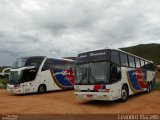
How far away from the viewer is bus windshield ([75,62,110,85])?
538 inches

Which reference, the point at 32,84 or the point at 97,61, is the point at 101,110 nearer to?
the point at 97,61

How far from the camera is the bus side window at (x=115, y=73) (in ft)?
45.5

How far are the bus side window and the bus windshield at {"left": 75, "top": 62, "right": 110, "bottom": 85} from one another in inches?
14.9

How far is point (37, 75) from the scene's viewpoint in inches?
872

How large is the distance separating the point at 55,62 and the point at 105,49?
10511 millimetres

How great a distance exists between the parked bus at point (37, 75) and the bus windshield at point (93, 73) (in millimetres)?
4784

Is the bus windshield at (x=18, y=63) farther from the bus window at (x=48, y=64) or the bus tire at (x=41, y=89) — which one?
the bus tire at (x=41, y=89)

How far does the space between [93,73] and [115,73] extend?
1238 mm

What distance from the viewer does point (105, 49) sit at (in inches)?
571

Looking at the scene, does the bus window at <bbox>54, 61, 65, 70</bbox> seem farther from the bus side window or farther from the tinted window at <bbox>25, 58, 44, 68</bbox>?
the bus side window

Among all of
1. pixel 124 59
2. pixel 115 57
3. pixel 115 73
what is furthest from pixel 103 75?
pixel 124 59

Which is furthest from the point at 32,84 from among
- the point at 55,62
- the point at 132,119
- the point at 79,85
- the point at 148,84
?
the point at 132,119

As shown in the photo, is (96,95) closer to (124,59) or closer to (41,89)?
(124,59)

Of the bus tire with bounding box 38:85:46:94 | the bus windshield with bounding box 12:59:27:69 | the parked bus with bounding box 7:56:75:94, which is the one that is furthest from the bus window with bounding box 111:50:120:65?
the bus tire with bounding box 38:85:46:94
